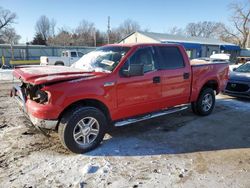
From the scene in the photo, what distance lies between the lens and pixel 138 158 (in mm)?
3805

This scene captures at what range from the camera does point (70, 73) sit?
13.2ft

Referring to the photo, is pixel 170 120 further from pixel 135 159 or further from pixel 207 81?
pixel 135 159

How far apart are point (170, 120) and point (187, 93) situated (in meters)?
0.82

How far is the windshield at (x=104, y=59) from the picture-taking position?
430 cm

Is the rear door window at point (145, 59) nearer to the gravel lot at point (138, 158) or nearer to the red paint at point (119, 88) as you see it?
the red paint at point (119, 88)

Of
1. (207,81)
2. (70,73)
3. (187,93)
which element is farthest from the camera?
(207,81)

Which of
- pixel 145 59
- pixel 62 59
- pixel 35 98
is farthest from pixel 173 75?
pixel 62 59

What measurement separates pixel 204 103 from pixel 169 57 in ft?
6.20

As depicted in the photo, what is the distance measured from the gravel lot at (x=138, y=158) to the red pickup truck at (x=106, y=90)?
0.41m

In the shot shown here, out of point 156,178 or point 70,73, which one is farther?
point 70,73

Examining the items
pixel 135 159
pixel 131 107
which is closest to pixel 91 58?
pixel 131 107

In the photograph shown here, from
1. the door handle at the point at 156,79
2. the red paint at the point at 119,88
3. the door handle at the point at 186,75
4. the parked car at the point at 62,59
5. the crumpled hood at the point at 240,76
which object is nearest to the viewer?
the red paint at the point at 119,88

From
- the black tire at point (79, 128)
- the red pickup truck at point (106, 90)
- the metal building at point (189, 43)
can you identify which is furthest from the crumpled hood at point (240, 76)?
the metal building at point (189, 43)

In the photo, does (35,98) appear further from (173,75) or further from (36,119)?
(173,75)
